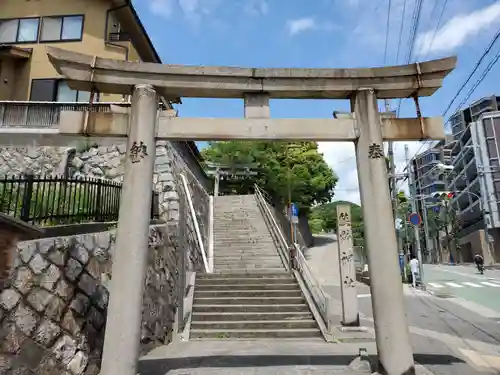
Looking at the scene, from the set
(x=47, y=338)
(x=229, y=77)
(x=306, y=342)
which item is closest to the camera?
(x=47, y=338)

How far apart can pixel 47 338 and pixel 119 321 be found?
93 centimetres

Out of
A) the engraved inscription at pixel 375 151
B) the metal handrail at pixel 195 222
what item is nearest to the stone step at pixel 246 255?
the metal handrail at pixel 195 222

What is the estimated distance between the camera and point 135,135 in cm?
565

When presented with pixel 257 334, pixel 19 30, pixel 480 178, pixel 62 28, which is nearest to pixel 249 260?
pixel 257 334

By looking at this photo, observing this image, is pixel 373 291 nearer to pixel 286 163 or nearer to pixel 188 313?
pixel 188 313

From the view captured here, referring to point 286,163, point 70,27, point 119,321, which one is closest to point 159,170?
point 119,321

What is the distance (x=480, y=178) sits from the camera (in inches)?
1886

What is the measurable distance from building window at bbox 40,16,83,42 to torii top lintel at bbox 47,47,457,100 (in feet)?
45.7

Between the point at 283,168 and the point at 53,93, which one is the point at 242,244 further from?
the point at 283,168

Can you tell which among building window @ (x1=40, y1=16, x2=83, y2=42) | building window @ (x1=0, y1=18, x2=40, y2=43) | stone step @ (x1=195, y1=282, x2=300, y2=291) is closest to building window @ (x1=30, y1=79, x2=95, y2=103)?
building window @ (x1=40, y1=16, x2=83, y2=42)

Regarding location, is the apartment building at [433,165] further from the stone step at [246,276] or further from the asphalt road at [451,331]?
the stone step at [246,276]

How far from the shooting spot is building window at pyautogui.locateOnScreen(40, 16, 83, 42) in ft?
56.5

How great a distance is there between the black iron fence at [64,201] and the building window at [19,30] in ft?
41.5

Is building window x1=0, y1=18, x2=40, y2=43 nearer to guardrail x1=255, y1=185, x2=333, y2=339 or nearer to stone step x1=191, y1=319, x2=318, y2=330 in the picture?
guardrail x1=255, y1=185, x2=333, y2=339
